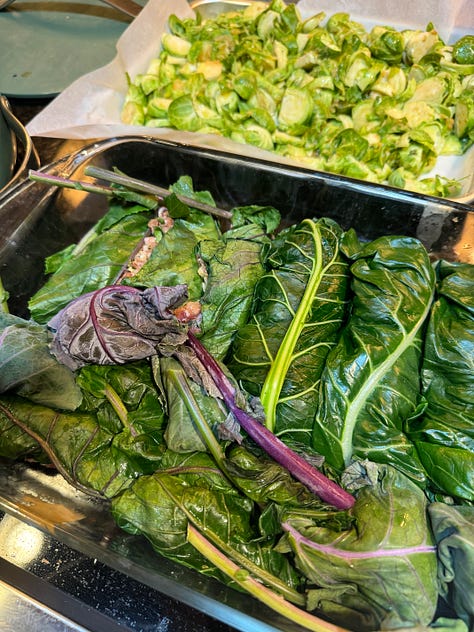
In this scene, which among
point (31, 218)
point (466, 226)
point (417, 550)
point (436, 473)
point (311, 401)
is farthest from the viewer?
point (31, 218)

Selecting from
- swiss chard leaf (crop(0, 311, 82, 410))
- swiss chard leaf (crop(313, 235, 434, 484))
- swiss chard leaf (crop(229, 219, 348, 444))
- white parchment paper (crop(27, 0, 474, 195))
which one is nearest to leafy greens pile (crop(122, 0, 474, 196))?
white parchment paper (crop(27, 0, 474, 195))

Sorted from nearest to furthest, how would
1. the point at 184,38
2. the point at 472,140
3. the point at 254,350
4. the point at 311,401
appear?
1. the point at 311,401
2. the point at 254,350
3. the point at 472,140
4. the point at 184,38

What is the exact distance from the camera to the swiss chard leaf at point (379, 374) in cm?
125

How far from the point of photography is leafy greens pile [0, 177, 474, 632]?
105 cm

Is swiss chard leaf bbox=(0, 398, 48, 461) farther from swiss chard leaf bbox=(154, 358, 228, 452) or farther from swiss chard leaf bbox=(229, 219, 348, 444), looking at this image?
swiss chard leaf bbox=(229, 219, 348, 444)

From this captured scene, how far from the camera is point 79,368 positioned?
60.2 inches

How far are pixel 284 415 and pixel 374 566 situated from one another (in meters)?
0.45

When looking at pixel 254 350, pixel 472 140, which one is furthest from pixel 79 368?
pixel 472 140

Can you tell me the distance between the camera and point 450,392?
49.9 inches

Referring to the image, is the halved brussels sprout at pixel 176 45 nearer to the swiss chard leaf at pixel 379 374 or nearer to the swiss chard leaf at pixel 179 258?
the swiss chard leaf at pixel 179 258

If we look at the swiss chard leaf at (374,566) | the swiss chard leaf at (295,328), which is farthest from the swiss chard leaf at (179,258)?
the swiss chard leaf at (374,566)

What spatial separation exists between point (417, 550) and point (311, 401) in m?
0.46

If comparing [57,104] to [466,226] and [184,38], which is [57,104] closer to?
[184,38]

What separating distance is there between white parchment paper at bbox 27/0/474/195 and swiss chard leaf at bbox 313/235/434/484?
120 centimetres
